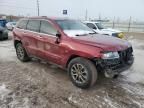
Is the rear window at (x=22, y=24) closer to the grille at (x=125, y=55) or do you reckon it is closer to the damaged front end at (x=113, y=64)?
the damaged front end at (x=113, y=64)

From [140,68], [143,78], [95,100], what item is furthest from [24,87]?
[140,68]

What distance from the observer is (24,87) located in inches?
171

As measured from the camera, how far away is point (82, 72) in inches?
166

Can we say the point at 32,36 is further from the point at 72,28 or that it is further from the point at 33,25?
the point at 72,28

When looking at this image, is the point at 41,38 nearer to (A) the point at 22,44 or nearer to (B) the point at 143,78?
(A) the point at 22,44

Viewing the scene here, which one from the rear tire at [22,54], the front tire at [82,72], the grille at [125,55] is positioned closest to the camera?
the front tire at [82,72]

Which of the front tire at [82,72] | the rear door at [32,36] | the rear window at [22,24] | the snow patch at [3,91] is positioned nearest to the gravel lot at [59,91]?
the snow patch at [3,91]

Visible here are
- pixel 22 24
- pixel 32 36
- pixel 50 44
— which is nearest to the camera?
pixel 50 44

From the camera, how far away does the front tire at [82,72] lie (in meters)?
4.02

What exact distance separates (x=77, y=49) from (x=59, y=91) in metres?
1.10

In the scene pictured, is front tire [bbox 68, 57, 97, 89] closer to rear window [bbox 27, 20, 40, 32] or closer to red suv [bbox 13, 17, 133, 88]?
red suv [bbox 13, 17, 133, 88]

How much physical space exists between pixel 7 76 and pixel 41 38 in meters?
1.50

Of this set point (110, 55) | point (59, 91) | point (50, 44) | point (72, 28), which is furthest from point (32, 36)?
point (110, 55)

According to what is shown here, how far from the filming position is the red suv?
3.94 meters
